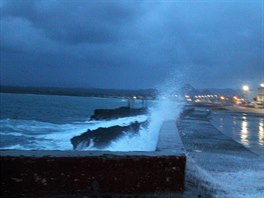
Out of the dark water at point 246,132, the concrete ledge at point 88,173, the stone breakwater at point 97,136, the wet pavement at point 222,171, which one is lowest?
the stone breakwater at point 97,136

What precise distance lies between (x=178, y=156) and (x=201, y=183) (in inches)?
41.1

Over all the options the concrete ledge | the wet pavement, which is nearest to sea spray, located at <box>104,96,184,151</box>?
the wet pavement

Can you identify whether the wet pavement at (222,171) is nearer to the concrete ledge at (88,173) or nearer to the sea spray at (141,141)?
the concrete ledge at (88,173)

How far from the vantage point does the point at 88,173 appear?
4.94 metres

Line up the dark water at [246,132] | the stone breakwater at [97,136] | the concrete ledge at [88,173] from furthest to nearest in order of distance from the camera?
1. the stone breakwater at [97,136]
2. the dark water at [246,132]
3. the concrete ledge at [88,173]

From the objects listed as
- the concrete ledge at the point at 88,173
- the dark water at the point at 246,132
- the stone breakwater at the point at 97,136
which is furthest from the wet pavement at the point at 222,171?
the stone breakwater at the point at 97,136

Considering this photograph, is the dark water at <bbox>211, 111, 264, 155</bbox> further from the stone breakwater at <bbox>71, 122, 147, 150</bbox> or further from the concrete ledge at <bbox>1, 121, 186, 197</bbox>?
the concrete ledge at <bbox>1, 121, 186, 197</bbox>

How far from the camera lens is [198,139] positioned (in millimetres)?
12188

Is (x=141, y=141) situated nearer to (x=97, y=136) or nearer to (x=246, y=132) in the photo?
(x=246, y=132)

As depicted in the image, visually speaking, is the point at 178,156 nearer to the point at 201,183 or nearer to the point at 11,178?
the point at 201,183

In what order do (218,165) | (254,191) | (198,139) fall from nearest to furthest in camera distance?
(254,191), (218,165), (198,139)

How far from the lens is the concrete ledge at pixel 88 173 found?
4.75 metres

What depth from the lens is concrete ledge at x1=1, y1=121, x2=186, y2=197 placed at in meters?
4.75

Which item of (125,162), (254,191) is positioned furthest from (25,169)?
(254,191)
